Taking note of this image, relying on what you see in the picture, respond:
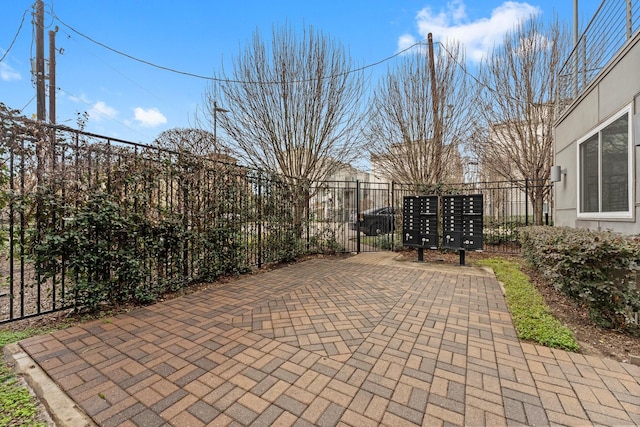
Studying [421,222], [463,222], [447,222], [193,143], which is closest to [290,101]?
[193,143]

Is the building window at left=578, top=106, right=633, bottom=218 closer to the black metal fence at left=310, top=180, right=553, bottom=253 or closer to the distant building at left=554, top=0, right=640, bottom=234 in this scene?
the distant building at left=554, top=0, right=640, bottom=234

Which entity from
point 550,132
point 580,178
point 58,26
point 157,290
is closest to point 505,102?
point 550,132

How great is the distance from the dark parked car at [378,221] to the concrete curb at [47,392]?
282 inches

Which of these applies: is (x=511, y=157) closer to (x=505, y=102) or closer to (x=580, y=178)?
(x=505, y=102)

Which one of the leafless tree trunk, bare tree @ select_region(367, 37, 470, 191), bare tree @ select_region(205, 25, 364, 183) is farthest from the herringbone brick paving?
bare tree @ select_region(367, 37, 470, 191)

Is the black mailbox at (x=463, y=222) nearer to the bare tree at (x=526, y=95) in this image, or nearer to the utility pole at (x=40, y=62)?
the bare tree at (x=526, y=95)

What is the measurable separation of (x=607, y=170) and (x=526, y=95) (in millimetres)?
6149

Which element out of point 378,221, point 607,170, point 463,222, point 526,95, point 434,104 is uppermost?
point 526,95

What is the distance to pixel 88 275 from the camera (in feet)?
11.1

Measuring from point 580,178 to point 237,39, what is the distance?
820 centimetres

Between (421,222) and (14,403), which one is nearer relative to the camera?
(14,403)

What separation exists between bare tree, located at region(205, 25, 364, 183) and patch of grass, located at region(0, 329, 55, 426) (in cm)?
550

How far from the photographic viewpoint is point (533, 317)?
3262 millimetres

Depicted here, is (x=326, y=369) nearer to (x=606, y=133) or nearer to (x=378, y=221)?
(x=606, y=133)
